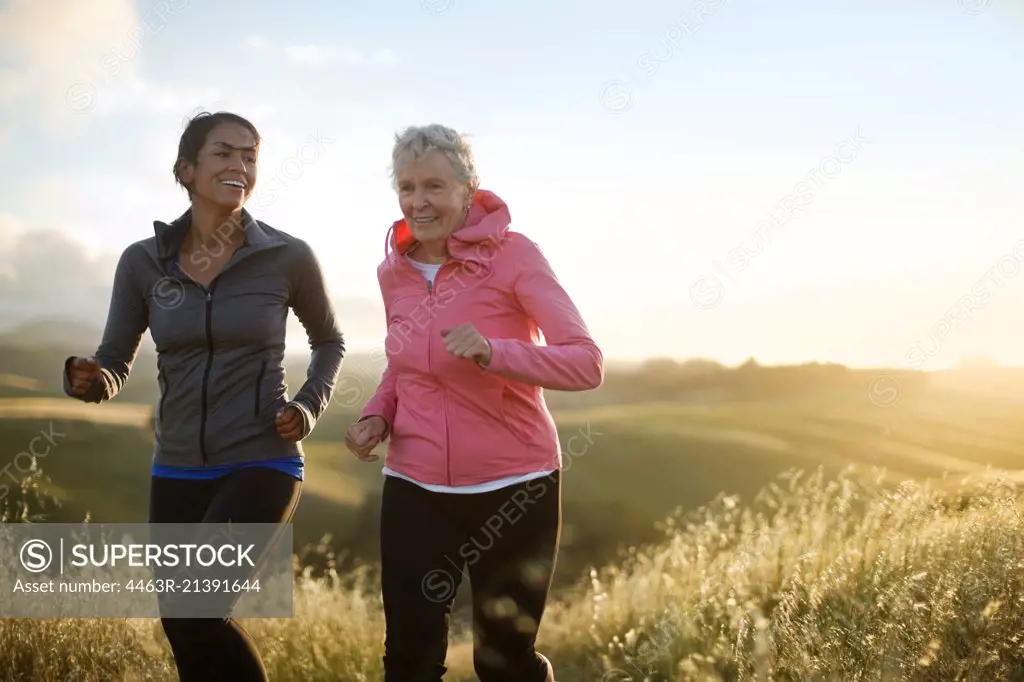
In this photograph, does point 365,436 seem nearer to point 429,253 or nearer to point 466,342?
point 466,342

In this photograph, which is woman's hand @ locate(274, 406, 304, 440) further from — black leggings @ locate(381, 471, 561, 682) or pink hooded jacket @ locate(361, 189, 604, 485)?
black leggings @ locate(381, 471, 561, 682)

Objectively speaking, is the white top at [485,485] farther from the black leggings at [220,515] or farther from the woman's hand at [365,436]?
the black leggings at [220,515]

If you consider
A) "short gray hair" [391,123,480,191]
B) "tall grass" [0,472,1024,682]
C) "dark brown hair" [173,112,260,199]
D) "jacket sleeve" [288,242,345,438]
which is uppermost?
"dark brown hair" [173,112,260,199]

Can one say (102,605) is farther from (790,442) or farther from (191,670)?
(790,442)

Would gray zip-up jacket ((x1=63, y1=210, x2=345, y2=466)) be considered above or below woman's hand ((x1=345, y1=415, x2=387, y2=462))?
above

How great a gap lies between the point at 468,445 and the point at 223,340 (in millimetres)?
1118

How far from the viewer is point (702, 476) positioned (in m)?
9.59

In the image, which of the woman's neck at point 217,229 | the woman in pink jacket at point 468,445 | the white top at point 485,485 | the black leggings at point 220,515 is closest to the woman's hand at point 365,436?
the woman in pink jacket at point 468,445

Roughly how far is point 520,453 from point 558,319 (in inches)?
19.4

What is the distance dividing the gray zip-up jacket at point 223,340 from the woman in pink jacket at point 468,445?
0.53 meters

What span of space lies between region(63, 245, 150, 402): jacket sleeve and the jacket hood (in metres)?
1.31

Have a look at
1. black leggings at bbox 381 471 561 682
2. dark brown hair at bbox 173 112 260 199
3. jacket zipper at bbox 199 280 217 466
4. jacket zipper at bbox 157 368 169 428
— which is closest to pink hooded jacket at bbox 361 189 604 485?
black leggings at bbox 381 471 561 682

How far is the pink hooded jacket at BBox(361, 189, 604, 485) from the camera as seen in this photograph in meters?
3.35

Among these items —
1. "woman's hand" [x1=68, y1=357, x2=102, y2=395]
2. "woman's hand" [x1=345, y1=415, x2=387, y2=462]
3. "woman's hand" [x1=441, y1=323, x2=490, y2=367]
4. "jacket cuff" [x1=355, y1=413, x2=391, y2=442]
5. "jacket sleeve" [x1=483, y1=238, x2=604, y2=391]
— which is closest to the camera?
"woman's hand" [x1=441, y1=323, x2=490, y2=367]
